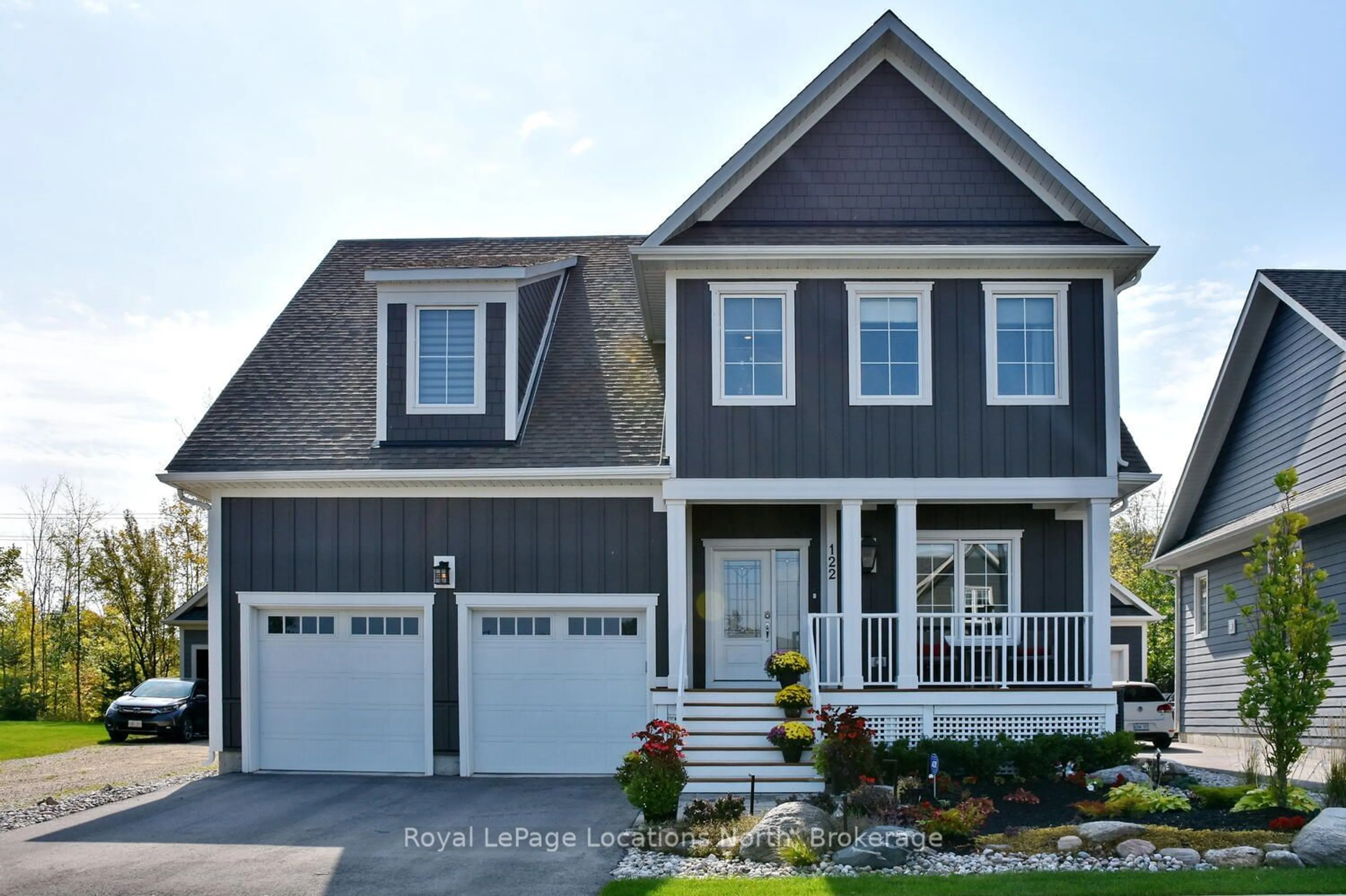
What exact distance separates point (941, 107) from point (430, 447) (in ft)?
25.2

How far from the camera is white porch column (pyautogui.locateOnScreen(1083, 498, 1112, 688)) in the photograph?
14.2 meters

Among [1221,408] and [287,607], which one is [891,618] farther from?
[1221,408]

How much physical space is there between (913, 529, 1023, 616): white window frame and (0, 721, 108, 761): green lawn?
14.6 m

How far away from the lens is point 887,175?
590 inches

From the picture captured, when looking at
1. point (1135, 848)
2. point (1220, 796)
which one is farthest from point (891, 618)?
point (1135, 848)

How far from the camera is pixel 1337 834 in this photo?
9164 mm

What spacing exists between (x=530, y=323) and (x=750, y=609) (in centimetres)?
487

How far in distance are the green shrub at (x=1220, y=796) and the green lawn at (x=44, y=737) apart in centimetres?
1717

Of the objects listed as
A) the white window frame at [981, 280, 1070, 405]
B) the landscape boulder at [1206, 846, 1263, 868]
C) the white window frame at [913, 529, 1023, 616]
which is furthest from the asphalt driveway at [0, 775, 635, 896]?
the white window frame at [981, 280, 1070, 405]

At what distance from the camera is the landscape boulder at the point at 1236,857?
921cm

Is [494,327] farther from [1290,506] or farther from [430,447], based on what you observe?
[1290,506]

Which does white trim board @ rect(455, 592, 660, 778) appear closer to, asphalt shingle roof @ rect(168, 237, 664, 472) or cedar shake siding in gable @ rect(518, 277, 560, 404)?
asphalt shingle roof @ rect(168, 237, 664, 472)

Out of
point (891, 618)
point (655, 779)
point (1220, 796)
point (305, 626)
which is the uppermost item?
point (891, 618)

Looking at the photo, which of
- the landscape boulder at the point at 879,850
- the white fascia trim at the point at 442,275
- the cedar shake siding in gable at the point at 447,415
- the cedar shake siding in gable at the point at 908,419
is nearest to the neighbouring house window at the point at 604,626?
the cedar shake siding in gable at the point at 908,419
